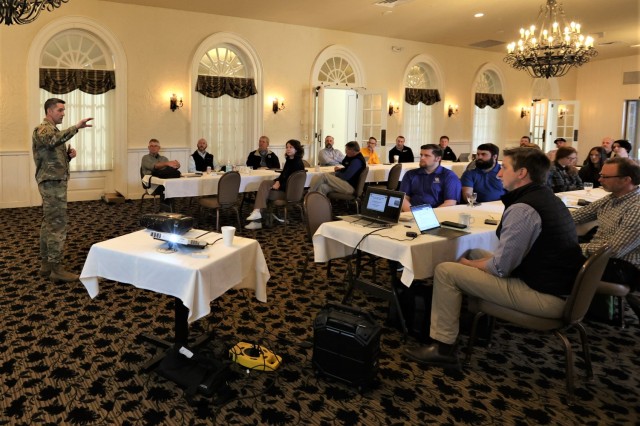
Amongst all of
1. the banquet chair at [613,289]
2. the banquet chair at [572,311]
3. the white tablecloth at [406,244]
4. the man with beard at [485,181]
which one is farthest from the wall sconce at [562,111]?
the banquet chair at [572,311]

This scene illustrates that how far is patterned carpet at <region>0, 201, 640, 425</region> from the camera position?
2676mm

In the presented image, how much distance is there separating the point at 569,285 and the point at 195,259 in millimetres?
2021

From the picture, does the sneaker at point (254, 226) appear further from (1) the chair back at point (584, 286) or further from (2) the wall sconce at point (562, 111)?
(2) the wall sconce at point (562, 111)

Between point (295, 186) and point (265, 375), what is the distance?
408 cm

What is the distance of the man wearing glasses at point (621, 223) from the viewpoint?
3.48m

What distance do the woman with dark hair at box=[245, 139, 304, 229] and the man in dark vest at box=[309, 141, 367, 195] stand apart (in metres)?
0.52

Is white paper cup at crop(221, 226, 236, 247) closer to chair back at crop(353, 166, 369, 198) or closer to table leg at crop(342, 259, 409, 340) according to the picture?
table leg at crop(342, 259, 409, 340)

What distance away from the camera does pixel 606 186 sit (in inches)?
148

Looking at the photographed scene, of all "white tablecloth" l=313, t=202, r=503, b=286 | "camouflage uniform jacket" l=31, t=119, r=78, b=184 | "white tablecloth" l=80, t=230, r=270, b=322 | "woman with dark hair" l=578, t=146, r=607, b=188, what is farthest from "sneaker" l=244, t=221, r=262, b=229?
"woman with dark hair" l=578, t=146, r=607, b=188

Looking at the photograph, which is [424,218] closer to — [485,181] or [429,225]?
[429,225]

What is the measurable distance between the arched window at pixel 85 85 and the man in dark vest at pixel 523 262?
7.70 meters

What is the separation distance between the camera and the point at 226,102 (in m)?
10.6

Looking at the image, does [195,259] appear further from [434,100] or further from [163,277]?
[434,100]

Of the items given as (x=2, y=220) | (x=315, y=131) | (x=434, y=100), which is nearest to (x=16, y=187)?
(x=2, y=220)
